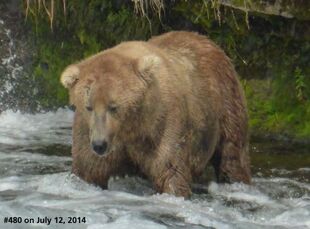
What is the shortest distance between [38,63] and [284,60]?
11.7 feet

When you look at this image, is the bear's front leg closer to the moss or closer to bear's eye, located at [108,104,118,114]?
bear's eye, located at [108,104,118,114]

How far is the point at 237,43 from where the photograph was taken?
→ 1240 centimetres

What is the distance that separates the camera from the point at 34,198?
820 centimetres

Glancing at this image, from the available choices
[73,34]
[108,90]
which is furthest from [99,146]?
[73,34]

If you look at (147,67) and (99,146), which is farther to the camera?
(147,67)

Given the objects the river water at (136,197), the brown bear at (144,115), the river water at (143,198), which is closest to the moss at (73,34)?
the river water at (136,197)

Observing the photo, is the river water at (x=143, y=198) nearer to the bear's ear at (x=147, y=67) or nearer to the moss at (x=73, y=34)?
the bear's ear at (x=147, y=67)

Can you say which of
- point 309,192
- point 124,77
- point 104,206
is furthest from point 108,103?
point 309,192

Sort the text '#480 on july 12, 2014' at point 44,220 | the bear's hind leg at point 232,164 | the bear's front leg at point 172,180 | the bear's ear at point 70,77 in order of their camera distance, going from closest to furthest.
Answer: the text '#480 on july 12, 2014' at point 44,220 → the bear's ear at point 70,77 → the bear's front leg at point 172,180 → the bear's hind leg at point 232,164

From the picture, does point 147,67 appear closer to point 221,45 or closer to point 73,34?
point 221,45

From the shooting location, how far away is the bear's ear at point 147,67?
792cm

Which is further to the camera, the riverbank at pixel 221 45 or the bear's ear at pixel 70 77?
the riverbank at pixel 221 45

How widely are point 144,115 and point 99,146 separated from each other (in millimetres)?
532

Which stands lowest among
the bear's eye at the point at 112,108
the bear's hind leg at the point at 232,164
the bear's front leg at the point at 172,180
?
the bear's hind leg at the point at 232,164
